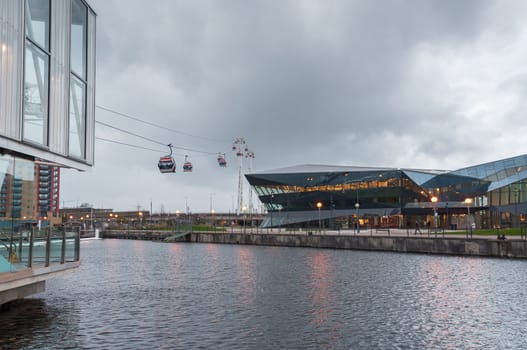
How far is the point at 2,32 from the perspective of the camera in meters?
15.8

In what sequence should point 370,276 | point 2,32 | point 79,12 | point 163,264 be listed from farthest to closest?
point 163,264
point 370,276
point 79,12
point 2,32

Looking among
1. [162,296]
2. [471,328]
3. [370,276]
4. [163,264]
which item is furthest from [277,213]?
[471,328]

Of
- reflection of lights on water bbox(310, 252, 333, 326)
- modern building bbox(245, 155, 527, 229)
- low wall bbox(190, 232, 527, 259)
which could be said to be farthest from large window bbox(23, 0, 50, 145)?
modern building bbox(245, 155, 527, 229)

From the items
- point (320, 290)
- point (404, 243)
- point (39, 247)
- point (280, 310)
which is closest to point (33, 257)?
point (39, 247)

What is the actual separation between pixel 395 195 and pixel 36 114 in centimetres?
8379

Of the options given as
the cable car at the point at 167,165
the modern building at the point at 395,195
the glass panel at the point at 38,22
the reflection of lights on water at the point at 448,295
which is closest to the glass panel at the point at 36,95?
the glass panel at the point at 38,22

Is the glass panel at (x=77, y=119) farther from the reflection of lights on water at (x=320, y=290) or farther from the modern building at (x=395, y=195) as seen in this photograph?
the modern building at (x=395, y=195)

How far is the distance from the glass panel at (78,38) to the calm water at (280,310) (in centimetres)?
1064

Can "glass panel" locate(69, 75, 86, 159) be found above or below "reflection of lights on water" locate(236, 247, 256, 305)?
above

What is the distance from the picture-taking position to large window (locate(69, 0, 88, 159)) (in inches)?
822

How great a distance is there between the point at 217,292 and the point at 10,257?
12460 millimetres

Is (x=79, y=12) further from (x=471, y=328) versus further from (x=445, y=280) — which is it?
(x=445, y=280)

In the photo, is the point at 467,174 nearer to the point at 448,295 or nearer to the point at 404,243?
the point at 404,243

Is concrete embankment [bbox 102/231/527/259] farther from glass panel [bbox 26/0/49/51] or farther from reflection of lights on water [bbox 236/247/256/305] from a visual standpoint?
glass panel [bbox 26/0/49/51]
